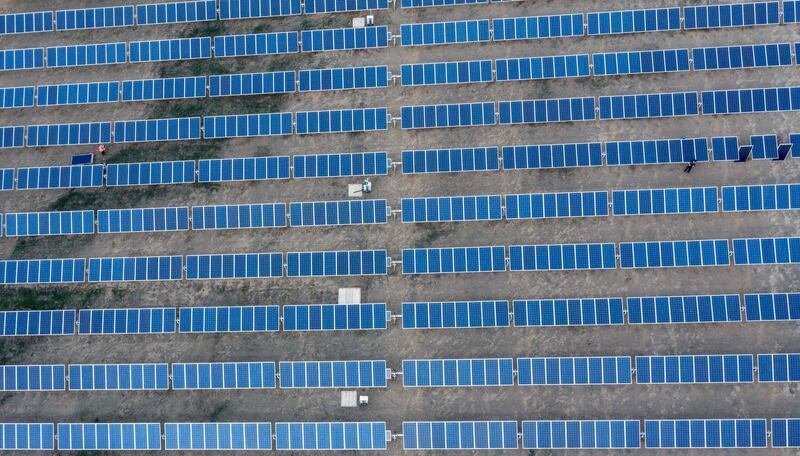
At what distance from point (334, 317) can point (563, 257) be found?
15281 mm

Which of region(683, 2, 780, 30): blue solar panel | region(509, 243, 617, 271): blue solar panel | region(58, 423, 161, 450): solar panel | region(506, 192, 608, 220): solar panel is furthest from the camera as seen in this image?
region(683, 2, 780, 30): blue solar panel

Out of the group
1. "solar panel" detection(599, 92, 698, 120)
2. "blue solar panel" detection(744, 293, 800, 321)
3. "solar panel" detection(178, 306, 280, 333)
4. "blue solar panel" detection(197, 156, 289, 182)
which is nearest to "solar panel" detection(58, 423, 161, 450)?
"solar panel" detection(178, 306, 280, 333)

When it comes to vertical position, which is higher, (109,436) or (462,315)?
(462,315)

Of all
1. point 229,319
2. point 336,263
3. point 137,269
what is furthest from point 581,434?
point 137,269

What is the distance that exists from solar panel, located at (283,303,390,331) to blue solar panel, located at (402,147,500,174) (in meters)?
9.53

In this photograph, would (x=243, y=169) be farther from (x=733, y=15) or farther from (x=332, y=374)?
(x=733, y=15)

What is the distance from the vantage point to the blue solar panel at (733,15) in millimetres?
36562

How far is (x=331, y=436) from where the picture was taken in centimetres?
3391

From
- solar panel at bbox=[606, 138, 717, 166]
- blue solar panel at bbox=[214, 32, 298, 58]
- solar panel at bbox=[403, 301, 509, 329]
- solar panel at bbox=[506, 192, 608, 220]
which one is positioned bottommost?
solar panel at bbox=[403, 301, 509, 329]

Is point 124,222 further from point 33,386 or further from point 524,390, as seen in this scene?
point 524,390

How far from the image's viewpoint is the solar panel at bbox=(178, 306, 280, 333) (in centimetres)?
3512

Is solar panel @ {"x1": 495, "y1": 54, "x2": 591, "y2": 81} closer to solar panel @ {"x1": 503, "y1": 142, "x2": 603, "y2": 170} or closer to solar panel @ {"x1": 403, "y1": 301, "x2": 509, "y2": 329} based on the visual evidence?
solar panel @ {"x1": 503, "y1": 142, "x2": 603, "y2": 170}

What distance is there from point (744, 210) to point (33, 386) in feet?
156

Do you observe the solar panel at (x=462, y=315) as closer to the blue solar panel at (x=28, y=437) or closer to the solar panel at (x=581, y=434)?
the solar panel at (x=581, y=434)
